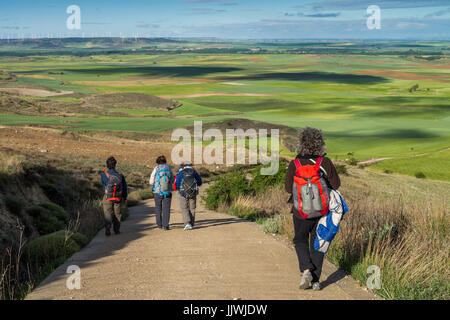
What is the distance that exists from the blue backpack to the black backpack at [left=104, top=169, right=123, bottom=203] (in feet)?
2.62

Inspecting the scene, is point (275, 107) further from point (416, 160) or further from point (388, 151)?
point (416, 160)

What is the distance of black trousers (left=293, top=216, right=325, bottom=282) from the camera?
6.08 meters

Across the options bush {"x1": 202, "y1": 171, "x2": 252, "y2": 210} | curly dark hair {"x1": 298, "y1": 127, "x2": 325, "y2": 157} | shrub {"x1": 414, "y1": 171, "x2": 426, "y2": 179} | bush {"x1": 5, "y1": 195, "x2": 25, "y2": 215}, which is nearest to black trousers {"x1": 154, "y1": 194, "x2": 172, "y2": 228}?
bush {"x1": 5, "y1": 195, "x2": 25, "y2": 215}

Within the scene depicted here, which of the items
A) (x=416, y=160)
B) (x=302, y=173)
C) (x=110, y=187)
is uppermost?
(x=302, y=173)

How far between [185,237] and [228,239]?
0.99 metres

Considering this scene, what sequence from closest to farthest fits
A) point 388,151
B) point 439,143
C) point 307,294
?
point 307,294 < point 388,151 < point 439,143

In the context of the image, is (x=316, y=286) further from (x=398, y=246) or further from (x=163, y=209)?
(x=163, y=209)

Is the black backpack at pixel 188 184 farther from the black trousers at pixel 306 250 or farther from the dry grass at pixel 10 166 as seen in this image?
the dry grass at pixel 10 166

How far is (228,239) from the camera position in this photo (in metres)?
8.99

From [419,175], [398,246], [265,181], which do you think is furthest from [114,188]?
[419,175]

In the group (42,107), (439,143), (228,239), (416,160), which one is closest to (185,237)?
(228,239)

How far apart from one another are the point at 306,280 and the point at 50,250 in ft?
14.4

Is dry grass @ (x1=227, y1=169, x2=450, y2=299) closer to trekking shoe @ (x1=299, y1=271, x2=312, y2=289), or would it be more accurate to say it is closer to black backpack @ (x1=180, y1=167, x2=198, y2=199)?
trekking shoe @ (x1=299, y1=271, x2=312, y2=289)

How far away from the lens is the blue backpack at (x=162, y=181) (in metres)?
10.9
